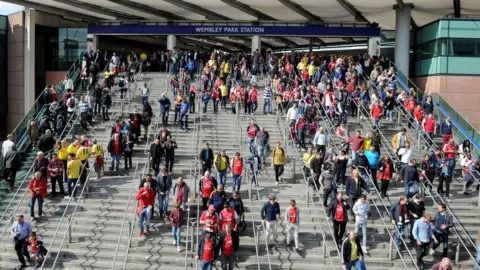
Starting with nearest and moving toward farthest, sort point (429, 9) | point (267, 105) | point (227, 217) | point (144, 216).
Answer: point (227, 217) < point (144, 216) < point (267, 105) < point (429, 9)

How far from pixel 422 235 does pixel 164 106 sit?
39.4 feet

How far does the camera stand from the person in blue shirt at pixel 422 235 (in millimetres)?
14211

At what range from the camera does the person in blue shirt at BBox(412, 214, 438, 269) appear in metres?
14.2

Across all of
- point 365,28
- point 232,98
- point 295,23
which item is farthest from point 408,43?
point 232,98

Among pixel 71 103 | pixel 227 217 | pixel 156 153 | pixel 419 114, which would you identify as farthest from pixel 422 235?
pixel 71 103

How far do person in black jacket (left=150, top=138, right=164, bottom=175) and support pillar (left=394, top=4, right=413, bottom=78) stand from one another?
20851mm

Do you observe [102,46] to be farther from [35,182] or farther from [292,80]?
[35,182]

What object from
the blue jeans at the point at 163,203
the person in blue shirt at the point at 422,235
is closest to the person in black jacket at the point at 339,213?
the person in blue shirt at the point at 422,235

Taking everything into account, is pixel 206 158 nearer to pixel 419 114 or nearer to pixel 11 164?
pixel 11 164

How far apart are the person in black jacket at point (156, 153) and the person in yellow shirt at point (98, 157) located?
1586mm

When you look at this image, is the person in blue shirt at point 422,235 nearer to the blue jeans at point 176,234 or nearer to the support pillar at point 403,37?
the blue jeans at point 176,234

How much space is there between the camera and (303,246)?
15.1 m

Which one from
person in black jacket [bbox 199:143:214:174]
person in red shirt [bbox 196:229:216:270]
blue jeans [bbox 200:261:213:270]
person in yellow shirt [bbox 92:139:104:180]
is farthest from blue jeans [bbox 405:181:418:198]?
person in yellow shirt [bbox 92:139:104:180]

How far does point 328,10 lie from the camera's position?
38.2 metres
